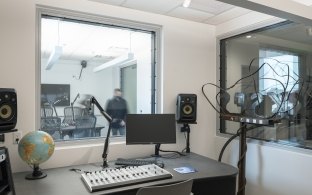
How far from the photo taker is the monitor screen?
259 cm

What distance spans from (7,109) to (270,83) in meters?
2.69

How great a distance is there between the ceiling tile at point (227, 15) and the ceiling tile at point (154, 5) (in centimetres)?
63

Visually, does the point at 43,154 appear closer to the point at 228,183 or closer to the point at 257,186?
the point at 228,183

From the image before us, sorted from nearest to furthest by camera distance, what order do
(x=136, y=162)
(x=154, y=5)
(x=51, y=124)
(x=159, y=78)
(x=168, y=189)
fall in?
(x=168, y=189)
(x=136, y=162)
(x=51, y=124)
(x=154, y=5)
(x=159, y=78)

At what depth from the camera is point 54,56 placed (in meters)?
2.77

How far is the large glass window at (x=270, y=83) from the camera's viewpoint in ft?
8.20

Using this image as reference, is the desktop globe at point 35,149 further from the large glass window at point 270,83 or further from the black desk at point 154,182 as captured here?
the large glass window at point 270,83

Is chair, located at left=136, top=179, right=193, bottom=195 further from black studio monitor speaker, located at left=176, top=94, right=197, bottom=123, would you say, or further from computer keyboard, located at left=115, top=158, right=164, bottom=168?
black studio monitor speaker, located at left=176, top=94, right=197, bottom=123

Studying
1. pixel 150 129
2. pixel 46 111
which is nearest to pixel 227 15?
pixel 150 129

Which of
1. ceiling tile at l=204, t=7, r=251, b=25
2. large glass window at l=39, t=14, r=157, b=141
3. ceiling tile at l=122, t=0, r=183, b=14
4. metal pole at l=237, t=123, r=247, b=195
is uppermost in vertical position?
ceiling tile at l=122, t=0, r=183, b=14

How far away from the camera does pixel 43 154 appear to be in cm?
204

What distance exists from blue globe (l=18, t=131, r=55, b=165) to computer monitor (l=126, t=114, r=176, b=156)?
2.72 ft

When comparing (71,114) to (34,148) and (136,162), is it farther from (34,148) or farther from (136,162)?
(136,162)

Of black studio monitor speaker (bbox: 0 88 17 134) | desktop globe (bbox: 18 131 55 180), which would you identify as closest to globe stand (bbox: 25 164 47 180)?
desktop globe (bbox: 18 131 55 180)
